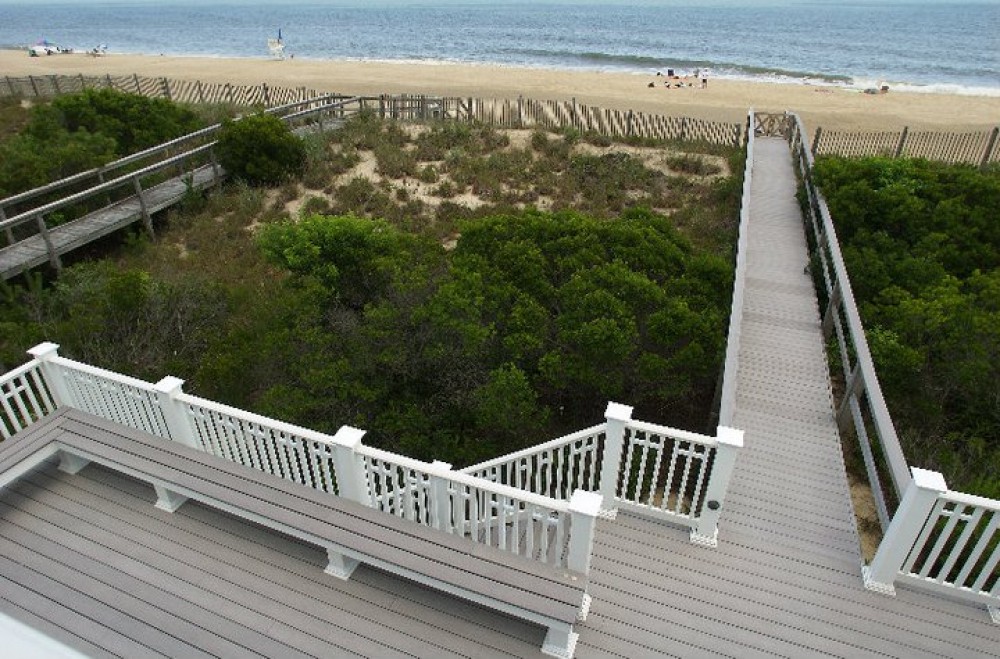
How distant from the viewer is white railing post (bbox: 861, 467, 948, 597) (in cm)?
440

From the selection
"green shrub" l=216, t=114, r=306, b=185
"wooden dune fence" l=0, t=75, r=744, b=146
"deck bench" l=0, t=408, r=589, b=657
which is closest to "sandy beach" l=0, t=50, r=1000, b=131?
"wooden dune fence" l=0, t=75, r=744, b=146

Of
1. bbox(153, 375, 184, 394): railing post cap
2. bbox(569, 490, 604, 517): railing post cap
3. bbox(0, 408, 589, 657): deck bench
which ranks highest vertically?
bbox(569, 490, 604, 517): railing post cap

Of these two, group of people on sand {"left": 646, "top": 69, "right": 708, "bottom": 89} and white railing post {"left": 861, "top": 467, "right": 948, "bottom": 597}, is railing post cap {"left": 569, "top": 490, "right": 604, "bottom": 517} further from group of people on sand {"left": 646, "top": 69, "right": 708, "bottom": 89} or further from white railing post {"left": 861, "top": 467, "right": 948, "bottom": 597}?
group of people on sand {"left": 646, "top": 69, "right": 708, "bottom": 89}

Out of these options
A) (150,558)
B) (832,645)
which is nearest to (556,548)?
(832,645)

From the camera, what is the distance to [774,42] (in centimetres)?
7356

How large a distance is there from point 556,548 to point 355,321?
5118 millimetres

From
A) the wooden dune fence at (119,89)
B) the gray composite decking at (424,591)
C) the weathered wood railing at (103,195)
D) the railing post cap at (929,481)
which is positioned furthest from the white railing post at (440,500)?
the wooden dune fence at (119,89)

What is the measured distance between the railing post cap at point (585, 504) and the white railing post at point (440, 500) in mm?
976

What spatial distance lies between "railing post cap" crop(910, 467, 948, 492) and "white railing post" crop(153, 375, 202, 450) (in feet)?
19.4

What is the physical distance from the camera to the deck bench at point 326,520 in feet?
14.0

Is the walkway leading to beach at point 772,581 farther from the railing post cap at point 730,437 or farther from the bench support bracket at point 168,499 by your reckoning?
the bench support bracket at point 168,499

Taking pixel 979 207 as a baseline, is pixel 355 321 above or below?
below

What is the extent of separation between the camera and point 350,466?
4898 mm

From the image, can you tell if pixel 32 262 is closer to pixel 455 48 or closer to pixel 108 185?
pixel 108 185
